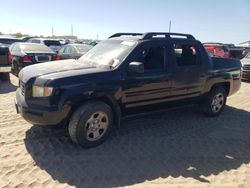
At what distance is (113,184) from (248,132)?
Answer: 11.3 ft

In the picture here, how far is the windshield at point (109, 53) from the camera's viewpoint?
486 centimetres

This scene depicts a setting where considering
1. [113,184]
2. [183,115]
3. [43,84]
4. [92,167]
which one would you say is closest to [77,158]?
[92,167]

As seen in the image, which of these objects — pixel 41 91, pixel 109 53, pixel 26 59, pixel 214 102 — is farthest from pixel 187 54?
pixel 26 59

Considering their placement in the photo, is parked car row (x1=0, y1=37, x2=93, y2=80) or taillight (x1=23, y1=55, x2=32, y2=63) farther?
taillight (x1=23, y1=55, x2=32, y2=63)

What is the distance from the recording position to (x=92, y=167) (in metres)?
3.92

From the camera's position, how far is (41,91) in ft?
13.7

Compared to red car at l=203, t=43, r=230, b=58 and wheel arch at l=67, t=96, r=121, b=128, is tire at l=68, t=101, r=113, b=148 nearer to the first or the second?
wheel arch at l=67, t=96, r=121, b=128

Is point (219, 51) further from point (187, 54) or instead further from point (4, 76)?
point (187, 54)

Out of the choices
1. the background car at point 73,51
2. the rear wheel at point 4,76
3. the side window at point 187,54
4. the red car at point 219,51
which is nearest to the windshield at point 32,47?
the background car at point 73,51

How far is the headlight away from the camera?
161 inches

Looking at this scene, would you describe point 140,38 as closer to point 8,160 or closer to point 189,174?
point 189,174

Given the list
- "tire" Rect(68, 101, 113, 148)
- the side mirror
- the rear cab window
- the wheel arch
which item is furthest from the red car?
"tire" Rect(68, 101, 113, 148)

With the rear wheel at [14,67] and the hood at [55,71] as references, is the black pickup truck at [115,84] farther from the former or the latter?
the rear wheel at [14,67]

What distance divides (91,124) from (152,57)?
1.75 metres
